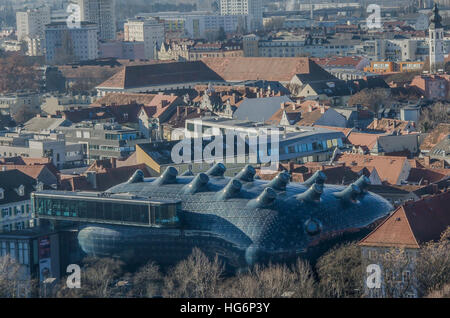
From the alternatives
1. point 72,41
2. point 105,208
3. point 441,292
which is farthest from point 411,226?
point 72,41

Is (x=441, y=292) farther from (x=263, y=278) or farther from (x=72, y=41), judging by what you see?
(x=72, y=41)

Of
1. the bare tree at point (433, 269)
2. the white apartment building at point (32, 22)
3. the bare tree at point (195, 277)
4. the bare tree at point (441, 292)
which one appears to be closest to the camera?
the bare tree at point (441, 292)

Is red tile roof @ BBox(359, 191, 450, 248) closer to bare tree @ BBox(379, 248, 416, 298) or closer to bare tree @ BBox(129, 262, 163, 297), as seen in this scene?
bare tree @ BBox(379, 248, 416, 298)

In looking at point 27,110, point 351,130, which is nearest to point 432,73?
point 27,110

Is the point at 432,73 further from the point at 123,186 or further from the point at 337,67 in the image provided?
the point at 123,186

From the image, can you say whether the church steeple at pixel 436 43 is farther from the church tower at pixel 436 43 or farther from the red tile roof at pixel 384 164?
the red tile roof at pixel 384 164

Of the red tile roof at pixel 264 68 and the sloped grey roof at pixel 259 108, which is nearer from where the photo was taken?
the sloped grey roof at pixel 259 108

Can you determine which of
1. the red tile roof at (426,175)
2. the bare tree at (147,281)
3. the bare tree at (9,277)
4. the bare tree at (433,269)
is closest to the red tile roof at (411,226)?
the bare tree at (433,269)
